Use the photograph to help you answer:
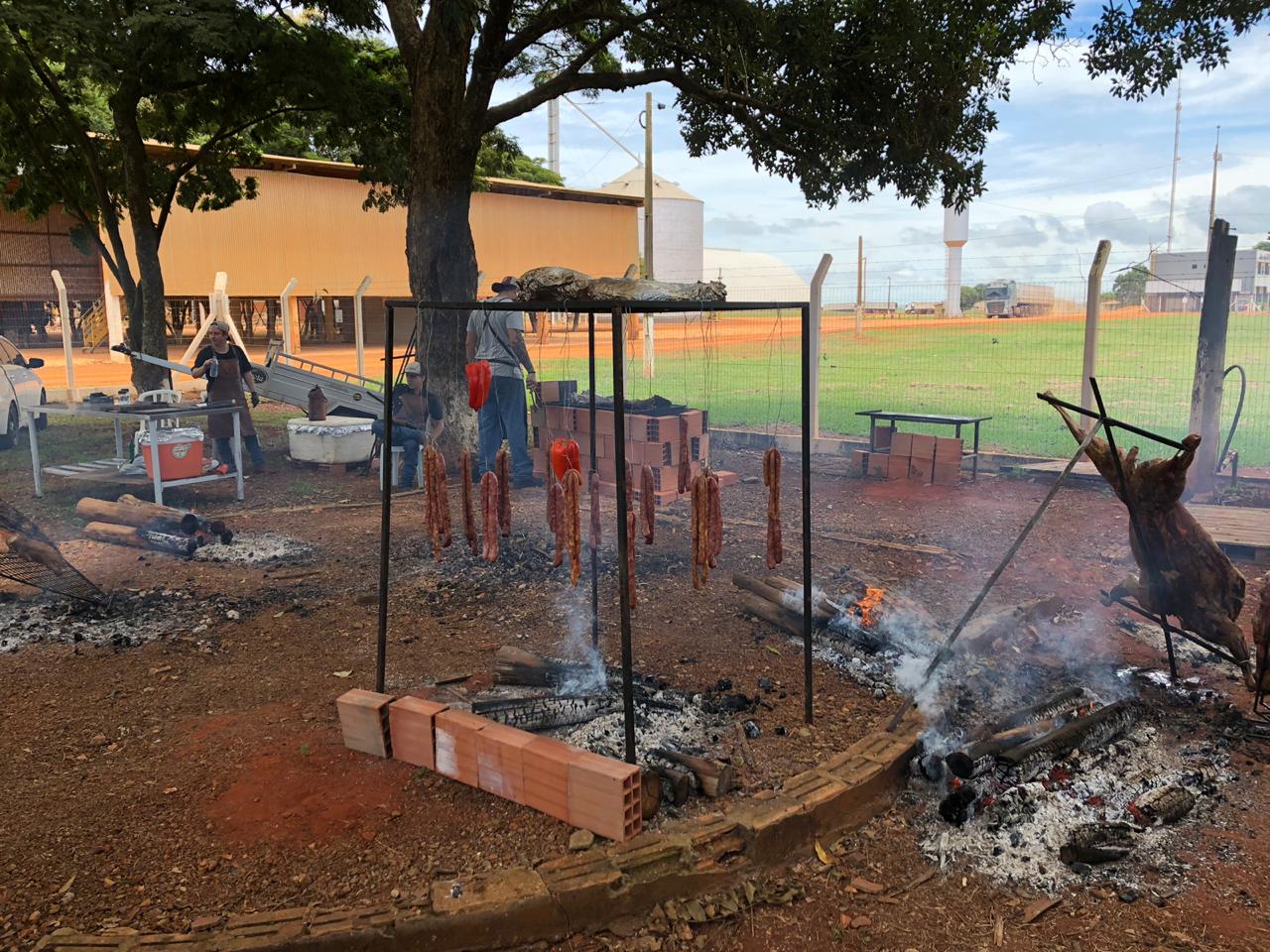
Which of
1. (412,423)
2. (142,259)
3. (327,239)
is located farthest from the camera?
(327,239)

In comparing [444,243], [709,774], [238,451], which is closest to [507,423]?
[444,243]

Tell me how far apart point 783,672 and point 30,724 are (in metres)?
3.99

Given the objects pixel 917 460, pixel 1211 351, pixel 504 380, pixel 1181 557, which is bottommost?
pixel 917 460

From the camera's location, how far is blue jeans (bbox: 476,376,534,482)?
961 cm

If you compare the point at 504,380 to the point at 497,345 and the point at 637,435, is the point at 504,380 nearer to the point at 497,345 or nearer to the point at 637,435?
the point at 497,345

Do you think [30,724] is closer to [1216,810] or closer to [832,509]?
[1216,810]

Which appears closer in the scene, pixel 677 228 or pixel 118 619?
pixel 118 619

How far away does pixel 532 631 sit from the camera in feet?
19.3

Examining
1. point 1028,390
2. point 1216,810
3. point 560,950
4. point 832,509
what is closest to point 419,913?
point 560,950

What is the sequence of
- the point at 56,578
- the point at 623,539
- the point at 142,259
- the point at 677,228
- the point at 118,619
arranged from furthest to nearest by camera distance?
the point at 677,228 → the point at 142,259 → the point at 56,578 → the point at 118,619 → the point at 623,539

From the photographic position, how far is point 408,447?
34.0ft

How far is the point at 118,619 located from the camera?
243 inches

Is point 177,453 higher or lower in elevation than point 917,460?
higher

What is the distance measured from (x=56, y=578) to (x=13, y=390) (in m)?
8.84
